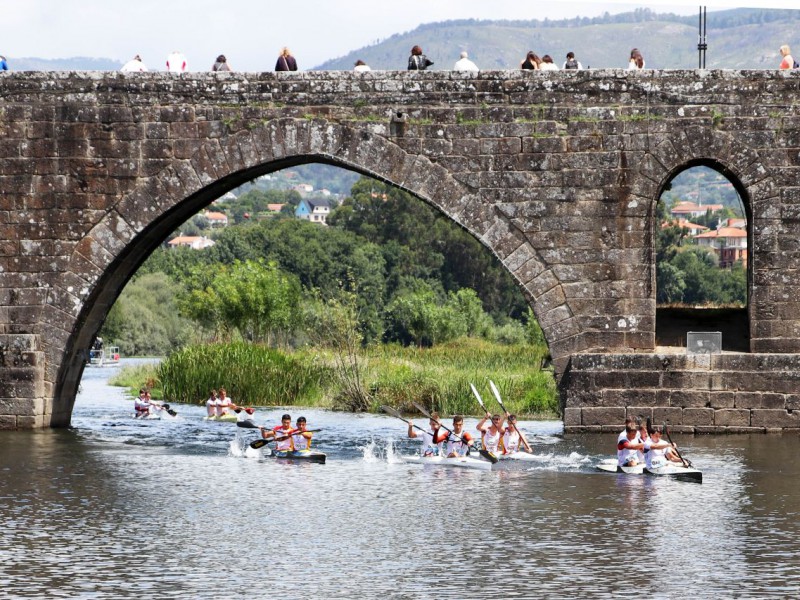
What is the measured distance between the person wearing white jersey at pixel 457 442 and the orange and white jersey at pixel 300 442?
1.84m

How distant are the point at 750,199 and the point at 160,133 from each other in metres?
7.89

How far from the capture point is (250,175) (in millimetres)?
20484

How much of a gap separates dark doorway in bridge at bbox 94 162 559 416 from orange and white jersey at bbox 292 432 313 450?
3.51m

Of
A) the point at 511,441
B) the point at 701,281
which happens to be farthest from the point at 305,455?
the point at 701,281

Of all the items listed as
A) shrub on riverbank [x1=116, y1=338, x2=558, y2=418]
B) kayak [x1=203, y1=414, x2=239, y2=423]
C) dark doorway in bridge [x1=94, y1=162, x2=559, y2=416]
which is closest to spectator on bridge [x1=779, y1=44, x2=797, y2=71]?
dark doorway in bridge [x1=94, y1=162, x2=559, y2=416]

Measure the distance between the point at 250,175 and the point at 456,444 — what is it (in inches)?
187

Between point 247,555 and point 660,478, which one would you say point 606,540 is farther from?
point 660,478

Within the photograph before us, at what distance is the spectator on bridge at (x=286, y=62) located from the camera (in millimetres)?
20641

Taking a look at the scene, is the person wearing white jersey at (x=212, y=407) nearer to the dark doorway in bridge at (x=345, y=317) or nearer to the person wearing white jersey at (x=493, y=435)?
the dark doorway in bridge at (x=345, y=317)

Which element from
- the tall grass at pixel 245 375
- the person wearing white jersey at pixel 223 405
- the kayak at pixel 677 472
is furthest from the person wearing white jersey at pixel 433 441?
the tall grass at pixel 245 375

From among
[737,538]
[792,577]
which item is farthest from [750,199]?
[792,577]

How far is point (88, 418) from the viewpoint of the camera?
25.6 m

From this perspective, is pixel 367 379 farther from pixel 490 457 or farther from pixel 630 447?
pixel 630 447

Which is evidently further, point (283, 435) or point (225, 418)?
point (225, 418)
